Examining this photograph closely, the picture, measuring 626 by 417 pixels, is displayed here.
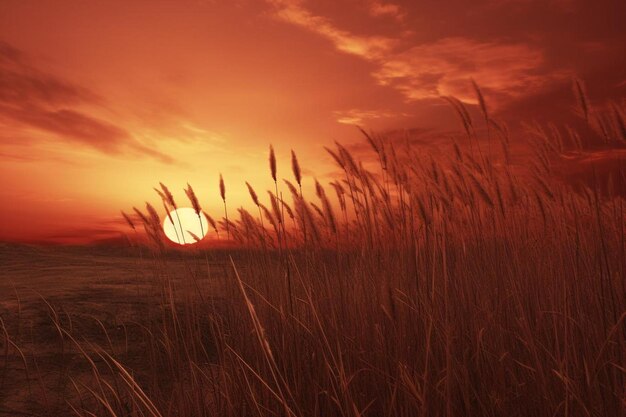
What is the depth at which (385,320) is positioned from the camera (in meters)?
1.53

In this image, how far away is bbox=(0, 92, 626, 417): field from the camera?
4.32 feet

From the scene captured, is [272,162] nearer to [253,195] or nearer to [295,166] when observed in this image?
[295,166]

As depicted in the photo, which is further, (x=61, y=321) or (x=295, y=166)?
(x=61, y=321)

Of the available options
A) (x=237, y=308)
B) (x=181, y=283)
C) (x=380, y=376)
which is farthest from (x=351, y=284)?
(x=181, y=283)

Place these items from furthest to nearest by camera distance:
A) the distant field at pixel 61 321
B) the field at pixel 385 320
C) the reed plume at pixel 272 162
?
the distant field at pixel 61 321
the reed plume at pixel 272 162
the field at pixel 385 320

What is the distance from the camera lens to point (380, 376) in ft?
4.63

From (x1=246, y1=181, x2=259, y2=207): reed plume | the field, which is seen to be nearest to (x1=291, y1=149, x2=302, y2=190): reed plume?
the field

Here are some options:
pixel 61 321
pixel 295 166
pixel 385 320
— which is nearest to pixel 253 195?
pixel 295 166

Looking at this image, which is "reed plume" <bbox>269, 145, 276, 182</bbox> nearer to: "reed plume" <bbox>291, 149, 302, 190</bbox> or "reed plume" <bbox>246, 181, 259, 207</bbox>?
"reed plume" <bbox>291, 149, 302, 190</bbox>

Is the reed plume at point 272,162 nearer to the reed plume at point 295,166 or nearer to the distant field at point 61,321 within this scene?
the reed plume at point 295,166

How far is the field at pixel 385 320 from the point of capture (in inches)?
51.8

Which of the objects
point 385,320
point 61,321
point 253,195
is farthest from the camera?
point 61,321

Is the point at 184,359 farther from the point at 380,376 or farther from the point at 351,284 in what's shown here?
the point at 380,376

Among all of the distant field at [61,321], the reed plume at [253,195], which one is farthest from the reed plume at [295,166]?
the distant field at [61,321]
